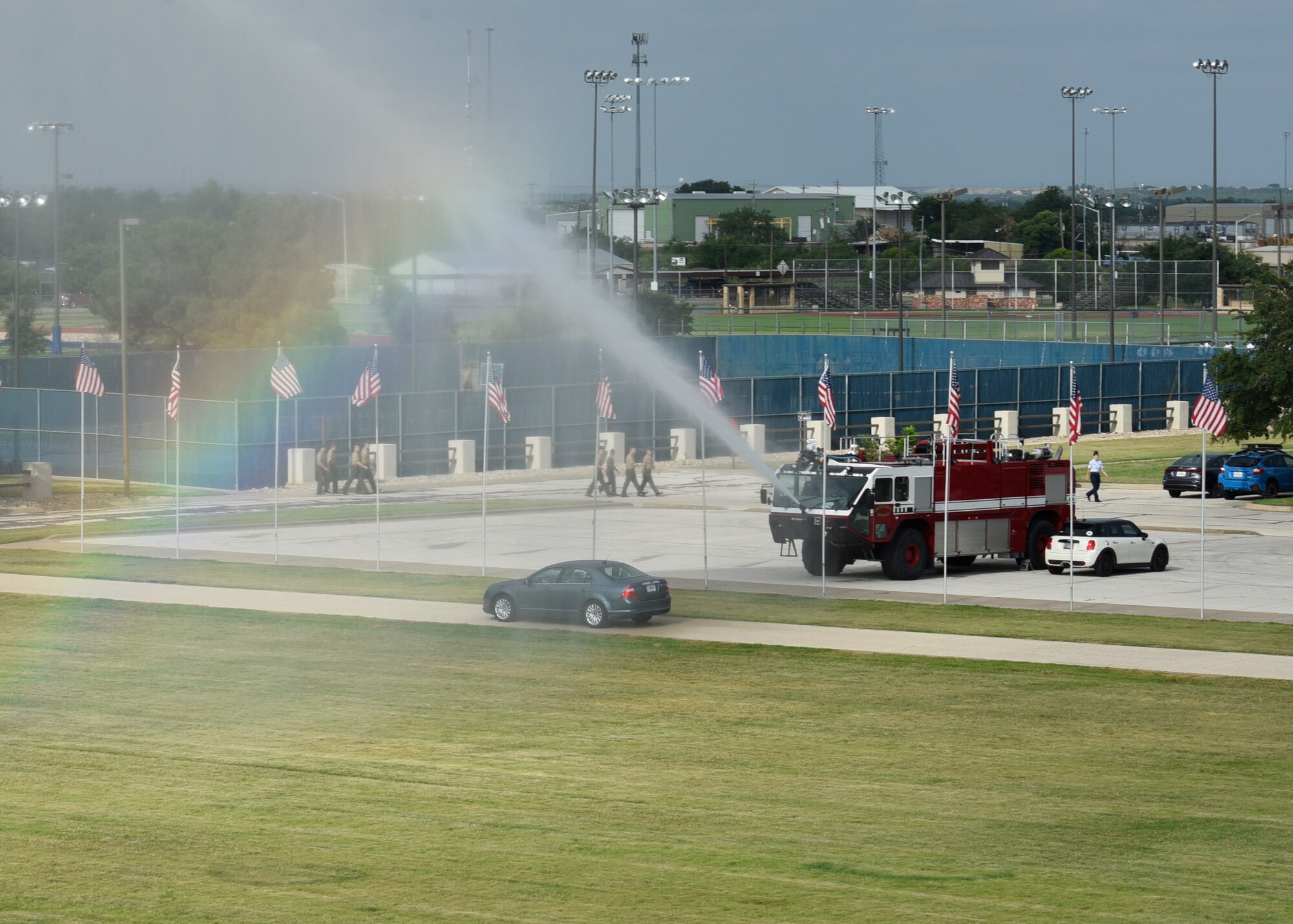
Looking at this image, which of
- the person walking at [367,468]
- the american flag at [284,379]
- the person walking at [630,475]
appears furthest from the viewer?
the person walking at [367,468]

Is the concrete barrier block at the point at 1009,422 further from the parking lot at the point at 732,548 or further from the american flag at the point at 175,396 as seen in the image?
the american flag at the point at 175,396

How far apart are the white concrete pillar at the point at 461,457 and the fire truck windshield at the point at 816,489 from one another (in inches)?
1141

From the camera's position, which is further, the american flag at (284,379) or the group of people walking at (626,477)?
the group of people walking at (626,477)

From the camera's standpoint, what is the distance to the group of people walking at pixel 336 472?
59.1 meters

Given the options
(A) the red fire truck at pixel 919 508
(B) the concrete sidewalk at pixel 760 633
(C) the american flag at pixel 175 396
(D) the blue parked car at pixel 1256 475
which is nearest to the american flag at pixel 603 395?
(A) the red fire truck at pixel 919 508

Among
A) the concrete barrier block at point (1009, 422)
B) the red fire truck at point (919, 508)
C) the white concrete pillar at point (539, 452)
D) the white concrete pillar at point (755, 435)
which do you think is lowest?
the red fire truck at point (919, 508)

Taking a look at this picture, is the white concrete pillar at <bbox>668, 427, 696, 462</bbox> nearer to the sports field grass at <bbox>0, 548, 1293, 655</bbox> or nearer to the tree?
the tree

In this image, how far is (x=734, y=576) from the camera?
3869 cm

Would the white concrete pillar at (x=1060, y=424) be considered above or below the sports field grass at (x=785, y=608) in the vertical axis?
above

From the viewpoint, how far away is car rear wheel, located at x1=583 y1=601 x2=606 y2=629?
1224 inches

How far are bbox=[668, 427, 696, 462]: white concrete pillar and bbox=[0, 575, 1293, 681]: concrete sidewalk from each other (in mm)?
36518

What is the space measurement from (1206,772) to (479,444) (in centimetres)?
5161

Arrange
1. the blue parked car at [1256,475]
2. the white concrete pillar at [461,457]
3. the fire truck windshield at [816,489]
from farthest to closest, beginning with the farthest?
the white concrete pillar at [461,457] → the blue parked car at [1256,475] → the fire truck windshield at [816,489]

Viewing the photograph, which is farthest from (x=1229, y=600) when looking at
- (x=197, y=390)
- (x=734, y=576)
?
(x=197, y=390)
